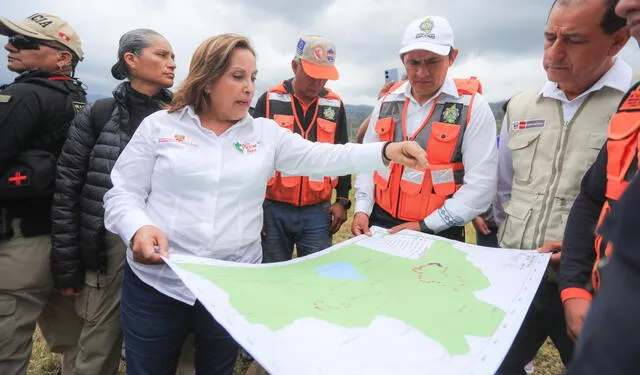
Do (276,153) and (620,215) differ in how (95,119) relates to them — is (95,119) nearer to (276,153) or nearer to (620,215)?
(276,153)

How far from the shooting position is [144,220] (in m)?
1.89

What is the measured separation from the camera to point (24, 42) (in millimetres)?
2779

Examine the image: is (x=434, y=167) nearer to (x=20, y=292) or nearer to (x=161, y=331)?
(x=161, y=331)

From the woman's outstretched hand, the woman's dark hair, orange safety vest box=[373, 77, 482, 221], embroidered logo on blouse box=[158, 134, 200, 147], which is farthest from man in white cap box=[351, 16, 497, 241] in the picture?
the woman's dark hair

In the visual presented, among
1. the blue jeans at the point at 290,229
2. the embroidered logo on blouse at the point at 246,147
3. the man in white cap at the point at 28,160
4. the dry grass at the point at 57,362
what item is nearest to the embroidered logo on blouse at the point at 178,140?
the embroidered logo on blouse at the point at 246,147

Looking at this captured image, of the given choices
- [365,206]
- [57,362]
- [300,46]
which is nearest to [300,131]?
[300,46]

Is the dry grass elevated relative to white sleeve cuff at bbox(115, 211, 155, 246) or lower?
lower

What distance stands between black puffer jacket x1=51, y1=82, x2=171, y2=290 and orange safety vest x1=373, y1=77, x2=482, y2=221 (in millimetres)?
1916

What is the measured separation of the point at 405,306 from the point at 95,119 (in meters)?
2.41

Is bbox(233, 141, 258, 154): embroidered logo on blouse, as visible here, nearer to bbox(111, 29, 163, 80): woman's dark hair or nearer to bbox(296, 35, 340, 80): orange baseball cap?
bbox(111, 29, 163, 80): woman's dark hair

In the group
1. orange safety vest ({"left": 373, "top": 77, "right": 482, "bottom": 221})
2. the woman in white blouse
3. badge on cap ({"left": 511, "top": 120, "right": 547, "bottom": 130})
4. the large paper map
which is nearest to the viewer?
the large paper map

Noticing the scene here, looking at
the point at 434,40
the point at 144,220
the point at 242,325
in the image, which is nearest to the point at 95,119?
the point at 144,220

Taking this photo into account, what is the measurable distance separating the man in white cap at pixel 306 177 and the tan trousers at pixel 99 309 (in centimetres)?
123

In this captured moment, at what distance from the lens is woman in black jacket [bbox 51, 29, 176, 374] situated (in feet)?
8.70
